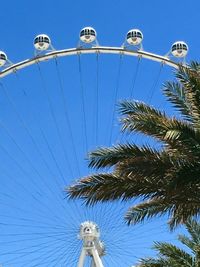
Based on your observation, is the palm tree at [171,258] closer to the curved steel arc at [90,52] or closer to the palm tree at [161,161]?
the palm tree at [161,161]

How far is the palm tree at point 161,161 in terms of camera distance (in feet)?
45.8

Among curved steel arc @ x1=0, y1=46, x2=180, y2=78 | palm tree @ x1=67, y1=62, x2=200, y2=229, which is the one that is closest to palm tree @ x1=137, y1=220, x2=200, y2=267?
palm tree @ x1=67, y1=62, x2=200, y2=229

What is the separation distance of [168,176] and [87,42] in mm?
21278

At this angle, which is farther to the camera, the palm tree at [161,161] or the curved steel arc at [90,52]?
the curved steel arc at [90,52]

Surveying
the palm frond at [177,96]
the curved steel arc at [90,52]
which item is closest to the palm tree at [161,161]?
the palm frond at [177,96]

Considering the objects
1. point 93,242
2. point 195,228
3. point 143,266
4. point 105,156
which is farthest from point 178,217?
point 93,242

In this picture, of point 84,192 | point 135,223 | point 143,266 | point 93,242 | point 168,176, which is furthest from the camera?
point 93,242

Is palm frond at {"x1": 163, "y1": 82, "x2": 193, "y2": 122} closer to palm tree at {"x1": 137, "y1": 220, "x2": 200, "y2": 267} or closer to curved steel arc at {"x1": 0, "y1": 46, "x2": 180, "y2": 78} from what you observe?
palm tree at {"x1": 137, "y1": 220, "x2": 200, "y2": 267}

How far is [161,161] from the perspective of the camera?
1430 centimetres

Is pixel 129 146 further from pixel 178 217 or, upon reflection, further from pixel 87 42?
pixel 87 42

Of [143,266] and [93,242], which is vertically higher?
[93,242]

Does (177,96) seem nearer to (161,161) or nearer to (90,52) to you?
(161,161)

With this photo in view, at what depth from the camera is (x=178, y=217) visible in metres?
15.2

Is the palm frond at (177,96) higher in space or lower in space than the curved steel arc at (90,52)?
lower
